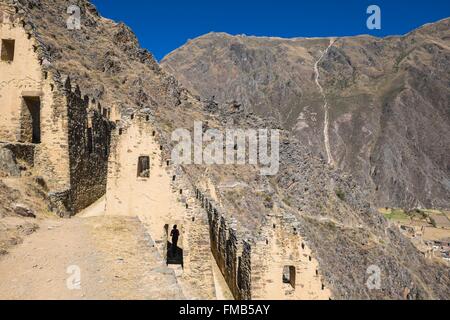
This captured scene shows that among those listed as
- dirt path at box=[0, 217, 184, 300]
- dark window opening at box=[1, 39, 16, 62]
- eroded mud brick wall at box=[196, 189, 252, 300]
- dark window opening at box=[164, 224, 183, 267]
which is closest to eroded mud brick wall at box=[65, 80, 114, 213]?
dark window opening at box=[1, 39, 16, 62]

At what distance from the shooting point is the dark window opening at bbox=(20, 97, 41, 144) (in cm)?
1542

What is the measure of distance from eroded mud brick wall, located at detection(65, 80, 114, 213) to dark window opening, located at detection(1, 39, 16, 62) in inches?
85.7

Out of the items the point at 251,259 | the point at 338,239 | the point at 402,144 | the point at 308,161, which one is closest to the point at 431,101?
the point at 402,144

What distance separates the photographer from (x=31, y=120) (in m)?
15.9

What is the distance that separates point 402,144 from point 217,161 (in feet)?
501

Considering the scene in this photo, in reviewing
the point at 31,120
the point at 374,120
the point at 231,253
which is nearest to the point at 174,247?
the point at 231,253

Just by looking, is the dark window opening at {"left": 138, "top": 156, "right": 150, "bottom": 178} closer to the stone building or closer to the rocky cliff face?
the stone building

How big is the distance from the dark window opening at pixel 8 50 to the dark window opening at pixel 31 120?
1592 millimetres

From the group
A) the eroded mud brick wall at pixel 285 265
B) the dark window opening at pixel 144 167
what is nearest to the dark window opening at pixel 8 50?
the dark window opening at pixel 144 167

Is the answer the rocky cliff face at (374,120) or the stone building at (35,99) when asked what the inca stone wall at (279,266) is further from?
the rocky cliff face at (374,120)

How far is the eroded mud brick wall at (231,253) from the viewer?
13.0 meters

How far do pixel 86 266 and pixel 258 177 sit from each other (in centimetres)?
3976

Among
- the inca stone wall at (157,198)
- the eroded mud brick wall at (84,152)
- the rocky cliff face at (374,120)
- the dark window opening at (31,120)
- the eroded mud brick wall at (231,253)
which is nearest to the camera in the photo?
the inca stone wall at (157,198)

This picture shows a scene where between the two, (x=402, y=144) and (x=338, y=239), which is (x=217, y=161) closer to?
(x=338, y=239)
